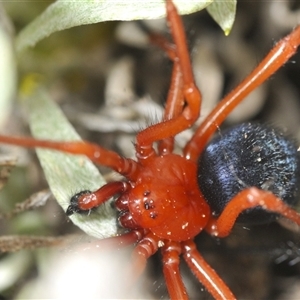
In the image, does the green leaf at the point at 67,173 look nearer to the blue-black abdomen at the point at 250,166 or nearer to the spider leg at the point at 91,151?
the spider leg at the point at 91,151

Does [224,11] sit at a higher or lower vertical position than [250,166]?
higher

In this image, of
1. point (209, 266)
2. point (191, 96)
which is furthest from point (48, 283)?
point (191, 96)

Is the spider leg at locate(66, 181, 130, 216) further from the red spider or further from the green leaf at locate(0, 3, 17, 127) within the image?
the green leaf at locate(0, 3, 17, 127)

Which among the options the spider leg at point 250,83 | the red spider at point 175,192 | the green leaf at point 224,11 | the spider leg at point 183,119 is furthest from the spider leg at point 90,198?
the green leaf at point 224,11

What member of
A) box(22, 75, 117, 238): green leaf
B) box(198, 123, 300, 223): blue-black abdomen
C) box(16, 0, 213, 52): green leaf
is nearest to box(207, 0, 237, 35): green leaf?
box(16, 0, 213, 52): green leaf

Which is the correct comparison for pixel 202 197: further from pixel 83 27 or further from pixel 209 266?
pixel 83 27

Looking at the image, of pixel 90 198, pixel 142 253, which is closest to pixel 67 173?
pixel 90 198

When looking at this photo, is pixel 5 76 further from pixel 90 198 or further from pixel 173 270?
pixel 173 270
